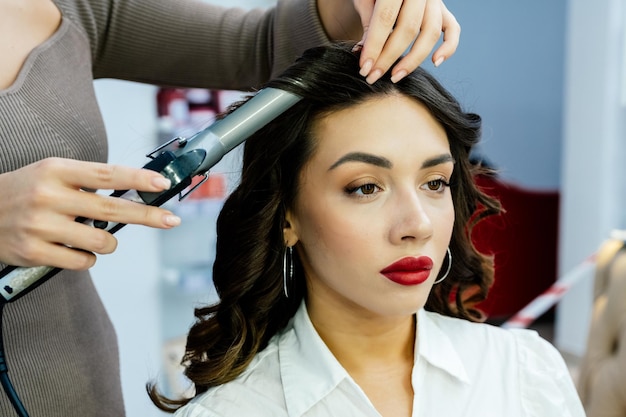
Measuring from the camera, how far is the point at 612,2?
3113 millimetres

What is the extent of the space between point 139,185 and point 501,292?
3.40 m

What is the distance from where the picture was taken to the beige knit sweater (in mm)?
845

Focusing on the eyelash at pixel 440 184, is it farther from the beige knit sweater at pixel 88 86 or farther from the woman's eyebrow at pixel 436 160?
the beige knit sweater at pixel 88 86

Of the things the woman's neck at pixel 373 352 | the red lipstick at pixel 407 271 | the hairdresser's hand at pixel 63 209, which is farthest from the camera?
the woman's neck at pixel 373 352

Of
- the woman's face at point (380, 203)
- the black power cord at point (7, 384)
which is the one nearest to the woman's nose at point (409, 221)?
the woman's face at point (380, 203)

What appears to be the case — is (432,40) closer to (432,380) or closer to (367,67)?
(367,67)

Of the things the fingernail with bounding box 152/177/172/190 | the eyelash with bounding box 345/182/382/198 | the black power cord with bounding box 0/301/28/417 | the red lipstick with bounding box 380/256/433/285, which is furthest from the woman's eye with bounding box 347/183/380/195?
the black power cord with bounding box 0/301/28/417

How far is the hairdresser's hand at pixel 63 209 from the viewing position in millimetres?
619

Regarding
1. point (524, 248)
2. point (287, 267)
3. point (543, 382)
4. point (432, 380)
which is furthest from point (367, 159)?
point (524, 248)

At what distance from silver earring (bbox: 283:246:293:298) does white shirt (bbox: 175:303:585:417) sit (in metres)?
0.05

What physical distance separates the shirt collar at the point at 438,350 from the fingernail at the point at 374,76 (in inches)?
15.6

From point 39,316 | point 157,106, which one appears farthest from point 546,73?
point 39,316

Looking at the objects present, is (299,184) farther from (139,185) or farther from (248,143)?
(139,185)

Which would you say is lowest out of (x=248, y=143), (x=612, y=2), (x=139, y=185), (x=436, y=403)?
(x=612, y=2)
